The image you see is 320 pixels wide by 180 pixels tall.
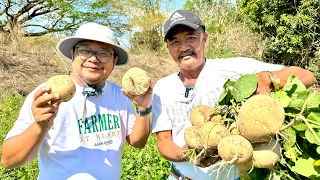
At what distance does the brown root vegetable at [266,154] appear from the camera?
1.45 metres

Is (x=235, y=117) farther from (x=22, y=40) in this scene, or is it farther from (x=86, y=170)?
(x=22, y=40)

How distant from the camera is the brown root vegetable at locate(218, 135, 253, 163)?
147 centimetres

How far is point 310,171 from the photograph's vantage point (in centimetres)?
149

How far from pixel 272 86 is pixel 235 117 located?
27cm

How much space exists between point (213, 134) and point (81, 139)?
2.94 ft

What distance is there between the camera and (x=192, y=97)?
219 cm

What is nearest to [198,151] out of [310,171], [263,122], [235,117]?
[235,117]

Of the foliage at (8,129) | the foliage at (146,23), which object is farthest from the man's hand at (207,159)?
the foliage at (146,23)

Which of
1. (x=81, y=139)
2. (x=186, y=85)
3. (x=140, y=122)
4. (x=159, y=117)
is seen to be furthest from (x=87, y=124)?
(x=186, y=85)

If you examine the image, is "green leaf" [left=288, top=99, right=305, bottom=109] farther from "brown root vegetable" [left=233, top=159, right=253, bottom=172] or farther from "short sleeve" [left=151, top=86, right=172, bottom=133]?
"short sleeve" [left=151, top=86, right=172, bottom=133]

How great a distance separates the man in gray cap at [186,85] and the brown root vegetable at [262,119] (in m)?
0.63

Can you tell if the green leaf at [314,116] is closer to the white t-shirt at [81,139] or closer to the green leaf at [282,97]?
the green leaf at [282,97]

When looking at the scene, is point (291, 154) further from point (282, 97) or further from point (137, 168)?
point (137, 168)

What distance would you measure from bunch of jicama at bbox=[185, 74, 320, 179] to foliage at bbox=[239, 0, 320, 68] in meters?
10.2
